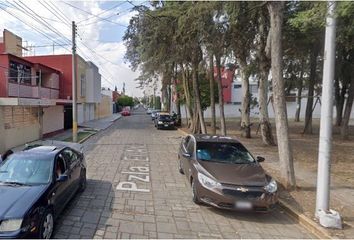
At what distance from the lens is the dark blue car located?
4652 millimetres

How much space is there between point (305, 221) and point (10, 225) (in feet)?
17.2

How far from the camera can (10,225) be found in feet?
14.9

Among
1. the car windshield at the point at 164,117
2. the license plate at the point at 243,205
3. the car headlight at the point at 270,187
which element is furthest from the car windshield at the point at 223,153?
the car windshield at the point at 164,117

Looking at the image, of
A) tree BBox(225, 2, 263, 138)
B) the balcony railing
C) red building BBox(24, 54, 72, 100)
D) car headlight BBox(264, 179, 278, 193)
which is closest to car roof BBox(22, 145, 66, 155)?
car headlight BBox(264, 179, 278, 193)

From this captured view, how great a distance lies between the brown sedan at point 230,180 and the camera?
6570mm

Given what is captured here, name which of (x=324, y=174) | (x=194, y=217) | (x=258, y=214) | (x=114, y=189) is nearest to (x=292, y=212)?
(x=258, y=214)

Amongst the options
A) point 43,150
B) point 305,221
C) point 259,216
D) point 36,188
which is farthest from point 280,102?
point 36,188

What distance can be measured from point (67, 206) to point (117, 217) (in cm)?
123

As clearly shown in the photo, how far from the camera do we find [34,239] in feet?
15.7

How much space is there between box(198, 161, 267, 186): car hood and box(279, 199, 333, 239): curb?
847 mm

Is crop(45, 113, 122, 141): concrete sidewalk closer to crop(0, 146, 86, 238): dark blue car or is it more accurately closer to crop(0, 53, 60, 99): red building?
crop(0, 53, 60, 99): red building

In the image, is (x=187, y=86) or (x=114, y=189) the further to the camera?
(x=187, y=86)

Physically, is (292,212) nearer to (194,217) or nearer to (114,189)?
(194,217)

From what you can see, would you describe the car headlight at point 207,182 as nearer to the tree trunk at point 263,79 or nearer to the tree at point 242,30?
the tree at point 242,30
